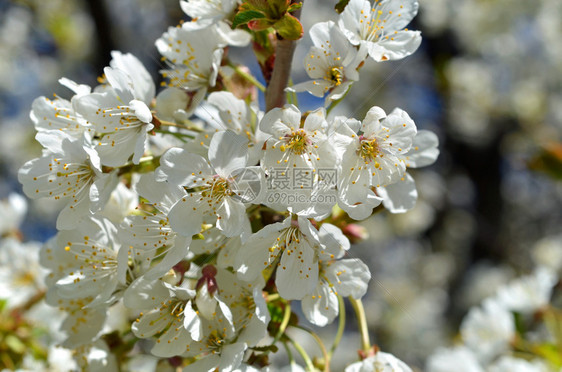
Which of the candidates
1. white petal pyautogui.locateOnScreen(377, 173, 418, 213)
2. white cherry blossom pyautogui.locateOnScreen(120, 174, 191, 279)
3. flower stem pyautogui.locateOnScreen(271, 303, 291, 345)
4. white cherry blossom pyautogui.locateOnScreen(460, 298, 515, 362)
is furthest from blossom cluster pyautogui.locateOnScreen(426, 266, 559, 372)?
white cherry blossom pyautogui.locateOnScreen(120, 174, 191, 279)

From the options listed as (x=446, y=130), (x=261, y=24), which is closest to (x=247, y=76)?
(x=261, y=24)

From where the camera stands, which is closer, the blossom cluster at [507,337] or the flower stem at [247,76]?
the flower stem at [247,76]

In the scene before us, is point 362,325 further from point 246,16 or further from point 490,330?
point 490,330

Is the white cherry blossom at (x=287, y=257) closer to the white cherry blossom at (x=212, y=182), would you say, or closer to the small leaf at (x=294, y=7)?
the white cherry blossom at (x=212, y=182)

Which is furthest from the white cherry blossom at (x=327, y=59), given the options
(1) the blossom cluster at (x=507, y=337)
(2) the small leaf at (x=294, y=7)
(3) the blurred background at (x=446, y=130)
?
(3) the blurred background at (x=446, y=130)

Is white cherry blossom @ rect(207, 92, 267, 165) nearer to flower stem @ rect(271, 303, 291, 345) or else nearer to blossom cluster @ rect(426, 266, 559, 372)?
flower stem @ rect(271, 303, 291, 345)

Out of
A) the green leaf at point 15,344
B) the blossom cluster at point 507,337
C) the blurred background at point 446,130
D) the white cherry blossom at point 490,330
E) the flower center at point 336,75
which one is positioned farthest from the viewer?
the blurred background at point 446,130
